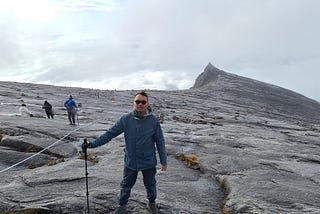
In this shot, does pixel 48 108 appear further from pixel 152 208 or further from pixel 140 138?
pixel 140 138

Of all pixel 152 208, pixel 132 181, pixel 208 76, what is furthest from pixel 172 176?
pixel 208 76

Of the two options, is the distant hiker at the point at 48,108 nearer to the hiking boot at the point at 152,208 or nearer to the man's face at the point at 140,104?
the hiking boot at the point at 152,208

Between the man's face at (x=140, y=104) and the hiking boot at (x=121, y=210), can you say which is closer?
the man's face at (x=140, y=104)

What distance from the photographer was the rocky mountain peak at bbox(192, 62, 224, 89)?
399 ft

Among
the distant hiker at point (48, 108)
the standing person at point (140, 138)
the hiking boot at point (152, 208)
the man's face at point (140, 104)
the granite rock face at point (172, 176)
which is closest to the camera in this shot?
the man's face at point (140, 104)

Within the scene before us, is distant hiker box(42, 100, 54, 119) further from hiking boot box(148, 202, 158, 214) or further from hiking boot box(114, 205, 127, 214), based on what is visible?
hiking boot box(148, 202, 158, 214)

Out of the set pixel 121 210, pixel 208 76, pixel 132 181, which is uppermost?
pixel 208 76

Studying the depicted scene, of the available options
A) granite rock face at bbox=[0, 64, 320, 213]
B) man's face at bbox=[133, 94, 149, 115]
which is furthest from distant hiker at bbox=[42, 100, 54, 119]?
man's face at bbox=[133, 94, 149, 115]

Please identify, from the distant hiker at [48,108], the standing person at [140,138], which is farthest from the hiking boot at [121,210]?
the distant hiker at [48,108]

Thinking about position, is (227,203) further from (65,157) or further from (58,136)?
(58,136)

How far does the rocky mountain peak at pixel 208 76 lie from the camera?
121m

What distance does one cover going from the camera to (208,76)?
126 m

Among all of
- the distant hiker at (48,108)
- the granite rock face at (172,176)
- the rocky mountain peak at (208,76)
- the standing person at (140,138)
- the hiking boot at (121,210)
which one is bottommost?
the hiking boot at (121,210)

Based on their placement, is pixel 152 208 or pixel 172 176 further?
pixel 172 176
